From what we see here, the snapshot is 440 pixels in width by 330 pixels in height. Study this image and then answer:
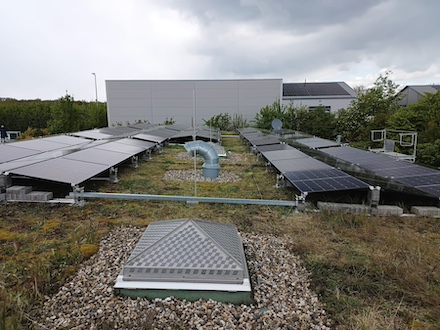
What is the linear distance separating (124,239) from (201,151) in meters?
5.16

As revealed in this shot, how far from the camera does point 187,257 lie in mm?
4191

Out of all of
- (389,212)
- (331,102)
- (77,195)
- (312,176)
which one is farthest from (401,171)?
(331,102)

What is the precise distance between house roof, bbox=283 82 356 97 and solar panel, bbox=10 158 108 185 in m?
35.2

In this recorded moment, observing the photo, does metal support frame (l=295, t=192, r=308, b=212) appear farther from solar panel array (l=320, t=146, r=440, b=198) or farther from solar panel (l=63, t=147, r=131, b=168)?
solar panel (l=63, t=147, r=131, b=168)

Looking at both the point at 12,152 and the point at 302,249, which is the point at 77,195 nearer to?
the point at 12,152

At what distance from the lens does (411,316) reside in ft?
12.0

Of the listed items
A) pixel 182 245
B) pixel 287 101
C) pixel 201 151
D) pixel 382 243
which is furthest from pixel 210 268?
pixel 287 101

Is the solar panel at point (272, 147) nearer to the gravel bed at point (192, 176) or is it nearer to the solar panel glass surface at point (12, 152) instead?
the gravel bed at point (192, 176)

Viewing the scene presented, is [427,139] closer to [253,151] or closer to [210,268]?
[253,151]

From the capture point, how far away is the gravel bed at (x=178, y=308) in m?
3.47

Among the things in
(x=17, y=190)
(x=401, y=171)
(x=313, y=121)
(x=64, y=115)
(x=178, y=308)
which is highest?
(x=64, y=115)

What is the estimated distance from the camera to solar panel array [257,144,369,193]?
290 inches

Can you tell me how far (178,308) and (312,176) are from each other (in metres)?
5.73

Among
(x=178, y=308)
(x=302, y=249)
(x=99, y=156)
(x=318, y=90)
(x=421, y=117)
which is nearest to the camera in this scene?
(x=178, y=308)
